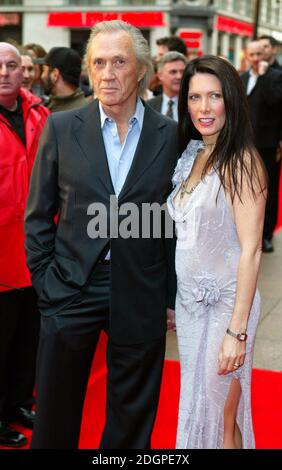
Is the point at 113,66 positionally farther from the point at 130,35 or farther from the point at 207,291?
the point at 207,291

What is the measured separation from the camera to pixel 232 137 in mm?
2828

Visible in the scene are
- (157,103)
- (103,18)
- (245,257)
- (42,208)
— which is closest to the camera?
(245,257)

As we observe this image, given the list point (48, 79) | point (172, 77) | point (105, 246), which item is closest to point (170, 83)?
point (172, 77)

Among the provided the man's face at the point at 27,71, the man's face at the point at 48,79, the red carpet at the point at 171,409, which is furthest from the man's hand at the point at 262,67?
the red carpet at the point at 171,409

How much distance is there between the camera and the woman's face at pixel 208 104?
2.85m

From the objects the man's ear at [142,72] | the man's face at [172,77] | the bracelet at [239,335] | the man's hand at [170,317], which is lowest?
the man's hand at [170,317]

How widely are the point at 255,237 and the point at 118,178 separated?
23.8 inches

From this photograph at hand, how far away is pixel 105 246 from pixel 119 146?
1.38 ft

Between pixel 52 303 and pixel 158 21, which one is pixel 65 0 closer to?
pixel 158 21

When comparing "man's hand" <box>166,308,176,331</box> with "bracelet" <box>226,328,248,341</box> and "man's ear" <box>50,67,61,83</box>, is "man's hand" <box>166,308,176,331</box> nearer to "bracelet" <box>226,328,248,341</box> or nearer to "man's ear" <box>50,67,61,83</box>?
"bracelet" <box>226,328,248,341</box>

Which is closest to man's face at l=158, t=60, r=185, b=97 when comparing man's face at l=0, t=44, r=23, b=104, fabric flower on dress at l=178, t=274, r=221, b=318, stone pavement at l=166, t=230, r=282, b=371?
stone pavement at l=166, t=230, r=282, b=371

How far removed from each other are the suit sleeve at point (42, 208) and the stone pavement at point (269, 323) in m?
2.35

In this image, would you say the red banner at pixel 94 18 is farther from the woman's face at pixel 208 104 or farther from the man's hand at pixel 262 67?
the woman's face at pixel 208 104

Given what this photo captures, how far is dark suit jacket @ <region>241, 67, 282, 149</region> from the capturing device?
787 cm
